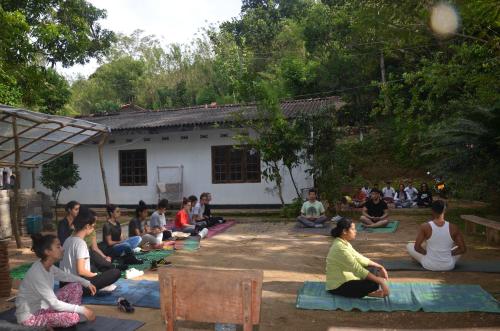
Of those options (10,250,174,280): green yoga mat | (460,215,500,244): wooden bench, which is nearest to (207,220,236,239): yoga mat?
(10,250,174,280): green yoga mat

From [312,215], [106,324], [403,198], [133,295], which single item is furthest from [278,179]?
[106,324]

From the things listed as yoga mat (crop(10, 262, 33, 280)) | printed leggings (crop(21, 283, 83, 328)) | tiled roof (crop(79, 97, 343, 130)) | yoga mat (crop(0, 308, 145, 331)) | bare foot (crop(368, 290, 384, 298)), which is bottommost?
yoga mat (crop(0, 308, 145, 331))

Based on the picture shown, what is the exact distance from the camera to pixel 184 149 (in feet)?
54.3

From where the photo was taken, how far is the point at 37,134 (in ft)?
31.5

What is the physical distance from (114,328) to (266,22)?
35495 millimetres

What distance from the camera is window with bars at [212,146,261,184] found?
51.7ft

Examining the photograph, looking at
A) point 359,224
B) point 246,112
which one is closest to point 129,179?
point 246,112

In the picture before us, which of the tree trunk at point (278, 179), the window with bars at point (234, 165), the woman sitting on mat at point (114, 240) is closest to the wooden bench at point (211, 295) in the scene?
the woman sitting on mat at point (114, 240)

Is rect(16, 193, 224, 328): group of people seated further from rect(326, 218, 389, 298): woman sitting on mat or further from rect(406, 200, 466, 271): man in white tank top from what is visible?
rect(406, 200, 466, 271): man in white tank top

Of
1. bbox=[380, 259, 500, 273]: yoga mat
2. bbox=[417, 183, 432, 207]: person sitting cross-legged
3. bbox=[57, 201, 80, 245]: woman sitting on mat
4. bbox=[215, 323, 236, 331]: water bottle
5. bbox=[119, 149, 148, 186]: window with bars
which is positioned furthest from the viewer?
bbox=[119, 149, 148, 186]: window with bars

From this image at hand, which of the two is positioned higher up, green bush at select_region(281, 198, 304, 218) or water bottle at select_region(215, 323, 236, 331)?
green bush at select_region(281, 198, 304, 218)

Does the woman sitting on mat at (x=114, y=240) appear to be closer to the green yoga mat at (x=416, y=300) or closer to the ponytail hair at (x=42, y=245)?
the ponytail hair at (x=42, y=245)

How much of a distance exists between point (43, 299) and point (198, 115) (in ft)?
42.9

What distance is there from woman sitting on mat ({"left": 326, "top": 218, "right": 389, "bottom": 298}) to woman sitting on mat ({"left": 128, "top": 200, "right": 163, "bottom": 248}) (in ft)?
14.7
